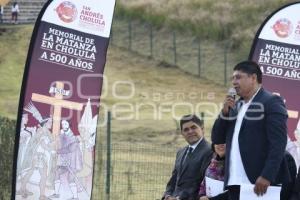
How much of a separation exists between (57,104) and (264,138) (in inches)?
153

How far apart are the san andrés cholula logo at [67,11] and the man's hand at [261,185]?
409cm

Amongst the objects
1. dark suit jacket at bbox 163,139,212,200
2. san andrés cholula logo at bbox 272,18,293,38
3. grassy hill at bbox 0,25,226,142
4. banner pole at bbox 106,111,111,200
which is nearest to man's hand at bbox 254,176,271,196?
dark suit jacket at bbox 163,139,212,200

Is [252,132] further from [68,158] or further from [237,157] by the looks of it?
[68,158]

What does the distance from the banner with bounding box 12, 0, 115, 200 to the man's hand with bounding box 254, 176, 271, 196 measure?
391 centimetres

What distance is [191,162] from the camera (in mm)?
7371

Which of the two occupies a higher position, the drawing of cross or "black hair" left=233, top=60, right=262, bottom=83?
"black hair" left=233, top=60, right=262, bottom=83

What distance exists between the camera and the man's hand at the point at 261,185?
593 centimetres

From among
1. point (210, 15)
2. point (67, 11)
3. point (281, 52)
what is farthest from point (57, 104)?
point (210, 15)

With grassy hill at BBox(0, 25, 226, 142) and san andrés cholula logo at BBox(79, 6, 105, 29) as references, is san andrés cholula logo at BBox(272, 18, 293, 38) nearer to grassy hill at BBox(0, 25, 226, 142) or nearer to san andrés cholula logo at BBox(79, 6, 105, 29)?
san andrés cholula logo at BBox(79, 6, 105, 29)

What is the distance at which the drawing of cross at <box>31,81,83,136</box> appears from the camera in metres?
9.35

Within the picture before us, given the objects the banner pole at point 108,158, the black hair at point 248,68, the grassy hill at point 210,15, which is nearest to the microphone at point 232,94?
the black hair at point 248,68

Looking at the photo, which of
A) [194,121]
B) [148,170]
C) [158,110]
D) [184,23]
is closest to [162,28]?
[184,23]

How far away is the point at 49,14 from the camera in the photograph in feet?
30.5

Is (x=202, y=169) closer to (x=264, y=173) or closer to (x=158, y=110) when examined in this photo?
(x=264, y=173)
